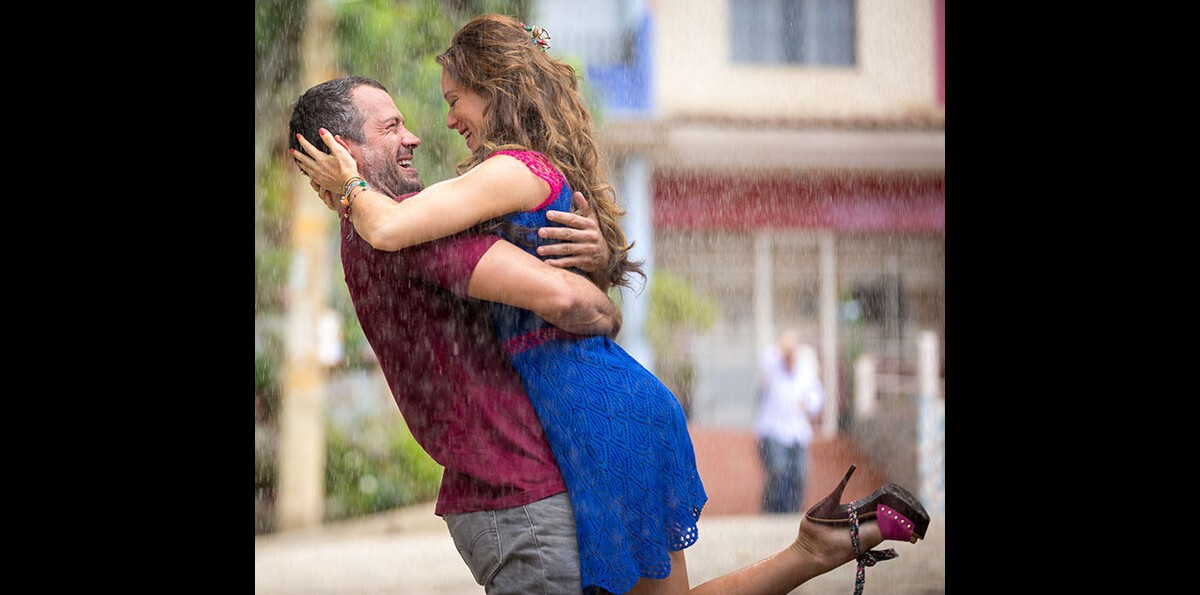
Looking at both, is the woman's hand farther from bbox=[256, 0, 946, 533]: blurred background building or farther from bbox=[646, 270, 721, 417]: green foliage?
bbox=[646, 270, 721, 417]: green foliage

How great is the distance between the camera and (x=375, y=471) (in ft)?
24.9

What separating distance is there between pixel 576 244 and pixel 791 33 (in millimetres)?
9236

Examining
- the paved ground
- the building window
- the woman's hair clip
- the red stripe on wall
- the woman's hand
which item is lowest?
the paved ground

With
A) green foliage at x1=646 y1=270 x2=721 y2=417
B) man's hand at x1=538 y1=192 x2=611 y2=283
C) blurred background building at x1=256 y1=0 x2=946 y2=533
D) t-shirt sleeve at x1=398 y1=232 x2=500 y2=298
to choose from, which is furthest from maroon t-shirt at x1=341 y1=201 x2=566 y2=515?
green foliage at x1=646 y1=270 x2=721 y2=417

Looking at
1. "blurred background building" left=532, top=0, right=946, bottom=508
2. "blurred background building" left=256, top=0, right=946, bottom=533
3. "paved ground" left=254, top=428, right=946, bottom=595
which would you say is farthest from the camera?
"blurred background building" left=532, top=0, right=946, bottom=508

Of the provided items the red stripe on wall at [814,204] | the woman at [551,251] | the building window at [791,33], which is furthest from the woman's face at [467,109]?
the building window at [791,33]

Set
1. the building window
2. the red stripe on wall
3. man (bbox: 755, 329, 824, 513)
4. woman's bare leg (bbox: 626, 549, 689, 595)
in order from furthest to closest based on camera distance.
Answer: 1. the building window
2. the red stripe on wall
3. man (bbox: 755, 329, 824, 513)
4. woman's bare leg (bbox: 626, 549, 689, 595)

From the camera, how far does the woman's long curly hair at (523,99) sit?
2211 millimetres

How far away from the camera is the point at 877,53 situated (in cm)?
1111

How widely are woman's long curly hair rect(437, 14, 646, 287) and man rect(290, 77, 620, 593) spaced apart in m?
0.13

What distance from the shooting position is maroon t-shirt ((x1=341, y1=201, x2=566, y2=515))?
2.08 metres

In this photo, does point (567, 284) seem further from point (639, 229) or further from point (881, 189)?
point (881, 189)
